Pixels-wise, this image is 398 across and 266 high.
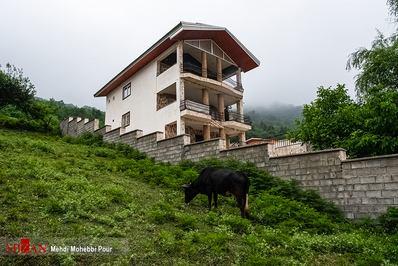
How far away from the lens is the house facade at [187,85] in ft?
67.8

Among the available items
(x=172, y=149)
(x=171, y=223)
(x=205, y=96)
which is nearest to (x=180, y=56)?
(x=205, y=96)

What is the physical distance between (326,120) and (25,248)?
11.2 metres

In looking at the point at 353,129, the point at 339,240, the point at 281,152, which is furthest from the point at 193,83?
the point at 339,240

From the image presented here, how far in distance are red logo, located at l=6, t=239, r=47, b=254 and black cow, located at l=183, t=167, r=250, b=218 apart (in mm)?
4807

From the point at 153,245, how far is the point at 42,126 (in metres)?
23.9

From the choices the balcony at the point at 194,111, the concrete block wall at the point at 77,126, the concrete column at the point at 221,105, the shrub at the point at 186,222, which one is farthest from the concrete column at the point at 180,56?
the shrub at the point at 186,222

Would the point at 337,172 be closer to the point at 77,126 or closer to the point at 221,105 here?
the point at 221,105

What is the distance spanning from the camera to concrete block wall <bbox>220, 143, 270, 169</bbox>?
12148 mm

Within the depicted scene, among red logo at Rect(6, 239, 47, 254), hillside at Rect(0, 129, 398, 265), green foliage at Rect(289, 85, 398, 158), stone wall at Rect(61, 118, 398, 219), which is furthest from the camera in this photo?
green foliage at Rect(289, 85, 398, 158)

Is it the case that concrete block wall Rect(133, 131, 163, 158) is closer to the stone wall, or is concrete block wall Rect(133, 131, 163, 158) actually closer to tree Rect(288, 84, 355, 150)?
the stone wall

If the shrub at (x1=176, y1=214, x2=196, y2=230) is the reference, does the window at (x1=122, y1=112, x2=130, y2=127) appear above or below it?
above

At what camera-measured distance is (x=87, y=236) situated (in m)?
5.46

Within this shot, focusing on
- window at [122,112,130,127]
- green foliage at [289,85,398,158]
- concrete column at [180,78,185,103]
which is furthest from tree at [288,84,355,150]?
window at [122,112,130,127]

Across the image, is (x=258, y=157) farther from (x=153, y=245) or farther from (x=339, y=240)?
(x=153, y=245)
